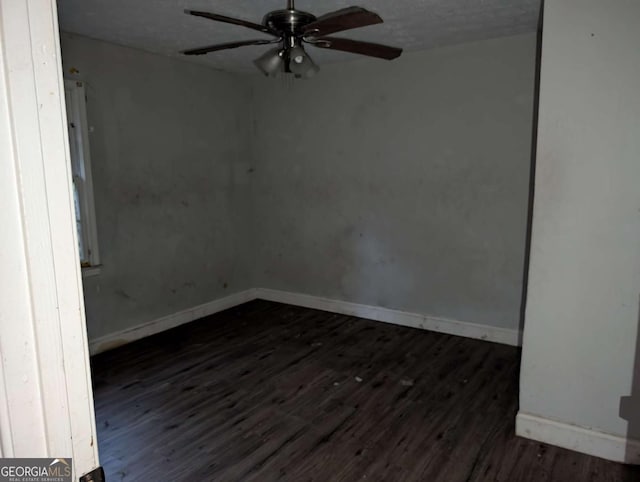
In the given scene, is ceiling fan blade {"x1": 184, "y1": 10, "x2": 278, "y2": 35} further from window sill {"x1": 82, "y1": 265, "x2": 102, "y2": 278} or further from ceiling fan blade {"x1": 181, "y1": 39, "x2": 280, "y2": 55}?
window sill {"x1": 82, "y1": 265, "x2": 102, "y2": 278}

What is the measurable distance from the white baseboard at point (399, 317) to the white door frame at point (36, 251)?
3.58 meters

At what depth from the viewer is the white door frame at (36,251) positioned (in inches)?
22.9

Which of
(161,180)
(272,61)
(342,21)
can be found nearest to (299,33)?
(272,61)

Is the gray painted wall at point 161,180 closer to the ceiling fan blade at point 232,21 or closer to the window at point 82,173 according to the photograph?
the window at point 82,173

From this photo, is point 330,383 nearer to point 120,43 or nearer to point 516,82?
point 516,82

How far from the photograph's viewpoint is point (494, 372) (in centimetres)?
317

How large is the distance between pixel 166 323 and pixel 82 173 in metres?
1.57

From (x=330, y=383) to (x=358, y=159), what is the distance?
217cm

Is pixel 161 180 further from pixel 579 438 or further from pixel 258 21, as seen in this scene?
pixel 579 438

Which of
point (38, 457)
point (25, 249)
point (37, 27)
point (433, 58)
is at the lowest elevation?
point (38, 457)

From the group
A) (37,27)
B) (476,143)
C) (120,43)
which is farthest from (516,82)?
(37,27)

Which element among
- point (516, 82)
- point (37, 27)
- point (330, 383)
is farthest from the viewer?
point (516, 82)

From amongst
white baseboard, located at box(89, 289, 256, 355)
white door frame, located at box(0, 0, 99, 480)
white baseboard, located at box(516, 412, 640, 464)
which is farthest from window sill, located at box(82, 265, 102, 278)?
white baseboard, located at box(516, 412, 640, 464)

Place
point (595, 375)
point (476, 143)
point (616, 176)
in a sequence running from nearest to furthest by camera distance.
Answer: point (616, 176)
point (595, 375)
point (476, 143)
